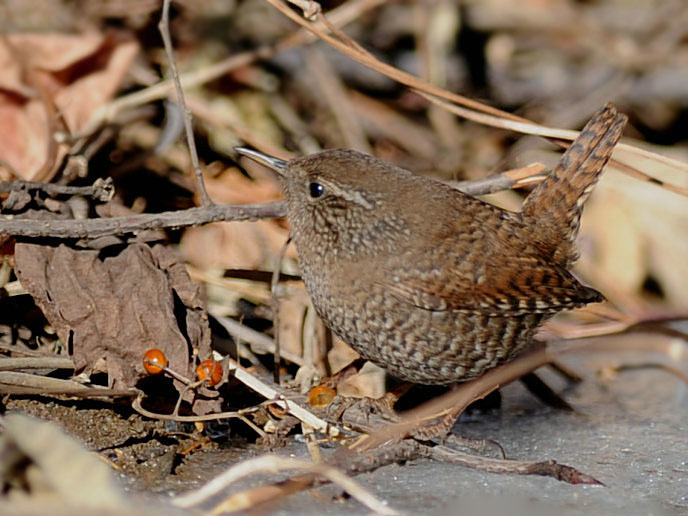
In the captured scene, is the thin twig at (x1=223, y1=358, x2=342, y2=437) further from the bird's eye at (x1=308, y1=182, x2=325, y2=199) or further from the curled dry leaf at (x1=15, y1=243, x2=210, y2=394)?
the bird's eye at (x1=308, y1=182, x2=325, y2=199)

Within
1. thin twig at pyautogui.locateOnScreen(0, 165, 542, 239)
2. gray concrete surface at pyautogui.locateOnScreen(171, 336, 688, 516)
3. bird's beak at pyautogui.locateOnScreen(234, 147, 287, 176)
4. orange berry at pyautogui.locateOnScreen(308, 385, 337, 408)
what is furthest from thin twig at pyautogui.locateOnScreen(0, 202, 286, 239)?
gray concrete surface at pyautogui.locateOnScreen(171, 336, 688, 516)

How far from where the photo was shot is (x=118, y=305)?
103 inches

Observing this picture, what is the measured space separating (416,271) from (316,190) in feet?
1.35

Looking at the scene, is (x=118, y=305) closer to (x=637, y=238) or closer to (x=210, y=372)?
(x=210, y=372)

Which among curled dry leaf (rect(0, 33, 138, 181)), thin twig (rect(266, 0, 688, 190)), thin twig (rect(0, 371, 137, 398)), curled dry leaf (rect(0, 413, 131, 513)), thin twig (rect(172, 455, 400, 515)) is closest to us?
curled dry leaf (rect(0, 413, 131, 513))

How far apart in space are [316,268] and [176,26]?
2.30m

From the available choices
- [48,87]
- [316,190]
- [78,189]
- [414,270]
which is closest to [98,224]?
[78,189]

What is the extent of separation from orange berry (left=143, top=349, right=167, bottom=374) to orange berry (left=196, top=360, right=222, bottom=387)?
94 mm

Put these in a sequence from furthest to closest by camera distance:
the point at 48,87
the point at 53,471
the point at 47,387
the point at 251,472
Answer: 1. the point at 48,87
2. the point at 47,387
3. the point at 251,472
4. the point at 53,471

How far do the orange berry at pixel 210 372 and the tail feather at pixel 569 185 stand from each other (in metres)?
1.24

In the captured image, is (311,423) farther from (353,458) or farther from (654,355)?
(654,355)

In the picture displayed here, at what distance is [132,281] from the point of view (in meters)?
2.71

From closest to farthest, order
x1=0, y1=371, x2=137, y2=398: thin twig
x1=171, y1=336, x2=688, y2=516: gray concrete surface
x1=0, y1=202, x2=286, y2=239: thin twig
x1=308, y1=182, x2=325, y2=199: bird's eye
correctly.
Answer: x1=171, y1=336, x2=688, y2=516: gray concrete surface → x1=0, y1=371, x2=137, y2=398: thin twig → x1=0, y1=202, x2=286, y2=239: thin twig → x1=308, y1=182, x2=325, y2=199: bird's eye

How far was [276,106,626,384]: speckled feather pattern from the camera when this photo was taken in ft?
9.12
